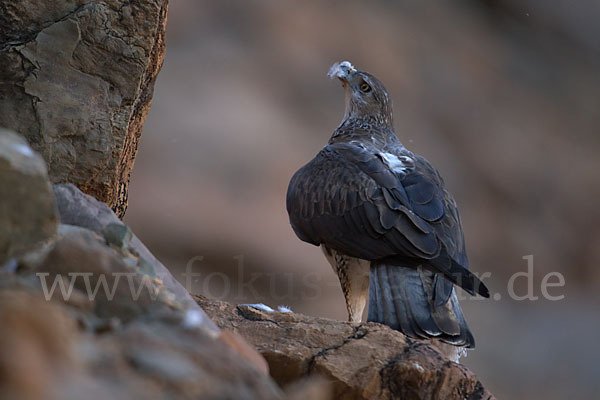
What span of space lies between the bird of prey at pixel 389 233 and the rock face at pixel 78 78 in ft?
4.91

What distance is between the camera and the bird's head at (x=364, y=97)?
6.01 metres

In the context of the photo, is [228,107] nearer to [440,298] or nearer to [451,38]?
[451,38]

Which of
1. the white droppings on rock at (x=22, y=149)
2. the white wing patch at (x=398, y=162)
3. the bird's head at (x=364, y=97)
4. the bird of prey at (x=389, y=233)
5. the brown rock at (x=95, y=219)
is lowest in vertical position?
the brown rock at (x=95, y=219)

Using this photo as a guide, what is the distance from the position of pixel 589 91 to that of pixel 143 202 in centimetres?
738

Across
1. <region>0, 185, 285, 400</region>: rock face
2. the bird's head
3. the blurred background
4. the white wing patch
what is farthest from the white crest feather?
<region>0, 185, 285, 400</region>: rock face

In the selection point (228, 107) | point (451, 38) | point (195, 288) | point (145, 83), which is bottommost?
point (195, 288)

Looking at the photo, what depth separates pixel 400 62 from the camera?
11656 millimetres

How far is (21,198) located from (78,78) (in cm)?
187

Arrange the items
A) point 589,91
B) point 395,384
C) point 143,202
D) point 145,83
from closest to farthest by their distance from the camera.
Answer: point 395,384
point 145,83
point 143,202
point 589,91

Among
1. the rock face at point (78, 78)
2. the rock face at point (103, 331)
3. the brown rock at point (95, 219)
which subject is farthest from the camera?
the rock face at point (78, 78)

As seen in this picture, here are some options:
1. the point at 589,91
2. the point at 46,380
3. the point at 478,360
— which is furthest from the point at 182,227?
the point at 46,380

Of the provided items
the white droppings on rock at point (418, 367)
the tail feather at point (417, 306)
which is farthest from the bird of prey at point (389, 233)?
the white droppings on rock at point (418, 367)

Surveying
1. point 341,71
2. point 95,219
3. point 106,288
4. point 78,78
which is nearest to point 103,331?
point 106,288

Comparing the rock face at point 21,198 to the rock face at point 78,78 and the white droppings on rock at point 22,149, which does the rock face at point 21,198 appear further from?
the rock face at point 78,78
